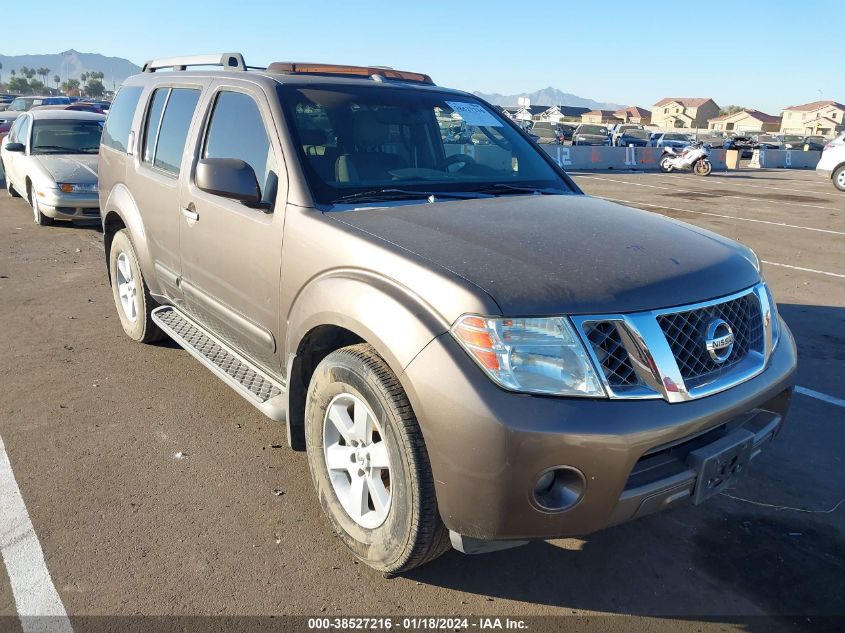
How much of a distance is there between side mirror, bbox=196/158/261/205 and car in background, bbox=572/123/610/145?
3049cm

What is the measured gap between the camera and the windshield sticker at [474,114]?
13.6 feet

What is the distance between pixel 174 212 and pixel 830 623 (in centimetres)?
390

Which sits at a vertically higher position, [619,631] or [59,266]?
[59,266]

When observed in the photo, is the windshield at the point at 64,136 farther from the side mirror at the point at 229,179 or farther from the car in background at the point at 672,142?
the car in background at the point at 672,142

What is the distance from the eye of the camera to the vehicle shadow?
2.76 m

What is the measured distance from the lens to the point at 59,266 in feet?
26.3

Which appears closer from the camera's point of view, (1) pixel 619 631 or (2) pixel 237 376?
(1) pixel 619 631

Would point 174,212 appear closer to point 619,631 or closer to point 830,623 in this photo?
point 619,631

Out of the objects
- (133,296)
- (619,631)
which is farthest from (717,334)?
(133,296)

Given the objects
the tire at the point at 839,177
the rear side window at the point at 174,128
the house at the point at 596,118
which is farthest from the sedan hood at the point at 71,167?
the house at the point at 596,118

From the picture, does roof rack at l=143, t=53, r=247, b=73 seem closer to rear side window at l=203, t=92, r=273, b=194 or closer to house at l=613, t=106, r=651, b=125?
rear side window at l=203, t=92, r=273, b=194

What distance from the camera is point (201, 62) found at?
455 cm

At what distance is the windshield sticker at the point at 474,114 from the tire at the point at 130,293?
2509 millimetres

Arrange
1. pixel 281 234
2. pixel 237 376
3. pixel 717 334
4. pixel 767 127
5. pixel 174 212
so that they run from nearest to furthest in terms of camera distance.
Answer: pixel 717 334, pixel 281 234, pixel 237 376, pixel 174 212, pixel 767 127
